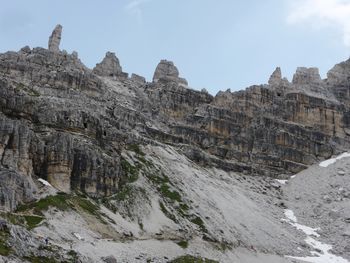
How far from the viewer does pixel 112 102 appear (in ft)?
470

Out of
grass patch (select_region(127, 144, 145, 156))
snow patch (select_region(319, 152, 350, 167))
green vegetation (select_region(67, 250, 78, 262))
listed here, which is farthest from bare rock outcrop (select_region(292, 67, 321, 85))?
green vegetation (select_region(67, 250, 78, 262))

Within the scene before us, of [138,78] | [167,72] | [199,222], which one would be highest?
[167,72]

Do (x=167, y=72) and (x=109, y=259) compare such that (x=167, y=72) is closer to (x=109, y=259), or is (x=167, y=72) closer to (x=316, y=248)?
(x=316, y=248)

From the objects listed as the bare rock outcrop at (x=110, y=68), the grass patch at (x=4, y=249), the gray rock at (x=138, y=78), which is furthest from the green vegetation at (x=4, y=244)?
the bare rock outcrop at (x=110, y=68)

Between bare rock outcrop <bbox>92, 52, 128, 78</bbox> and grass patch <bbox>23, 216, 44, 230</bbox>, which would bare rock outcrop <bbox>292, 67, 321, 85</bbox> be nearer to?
bare rock outcrop <bbox>92, 52, 128, 78</bbox>

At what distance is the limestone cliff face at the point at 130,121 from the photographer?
294ft

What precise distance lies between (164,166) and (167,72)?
7914 centimetres

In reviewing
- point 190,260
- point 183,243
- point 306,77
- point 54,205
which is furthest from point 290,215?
point 306,77

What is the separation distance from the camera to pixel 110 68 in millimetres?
181000

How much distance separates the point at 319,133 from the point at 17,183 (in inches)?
4668

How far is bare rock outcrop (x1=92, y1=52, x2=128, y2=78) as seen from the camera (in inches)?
7018

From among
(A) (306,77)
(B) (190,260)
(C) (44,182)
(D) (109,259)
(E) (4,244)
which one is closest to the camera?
(E) (4,244)

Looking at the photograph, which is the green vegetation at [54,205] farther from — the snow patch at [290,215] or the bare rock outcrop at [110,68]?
the bare rock outcrop at [110,68]

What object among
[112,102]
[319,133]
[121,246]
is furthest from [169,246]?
[319,133]
